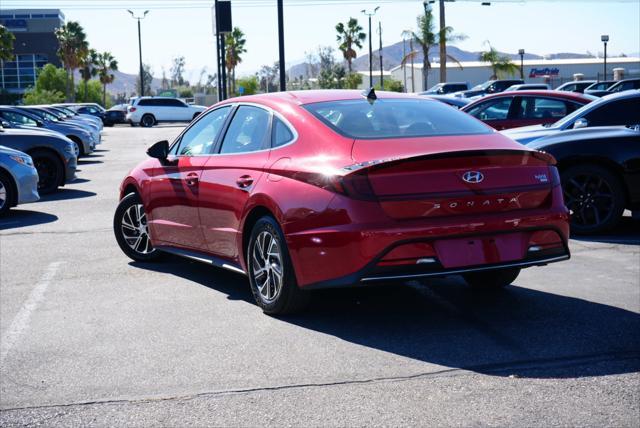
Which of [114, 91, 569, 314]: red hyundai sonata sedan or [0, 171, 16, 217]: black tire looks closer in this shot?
[114, 91, 569, 314]: red hyundai sonata sedan

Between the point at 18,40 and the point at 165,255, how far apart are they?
11012cm

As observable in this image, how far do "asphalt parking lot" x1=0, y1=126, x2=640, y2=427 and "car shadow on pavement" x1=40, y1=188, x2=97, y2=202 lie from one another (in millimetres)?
7254

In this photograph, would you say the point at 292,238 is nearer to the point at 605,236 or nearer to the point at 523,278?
the point at 523,278

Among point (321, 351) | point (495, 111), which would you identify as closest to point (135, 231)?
point (321, 351)

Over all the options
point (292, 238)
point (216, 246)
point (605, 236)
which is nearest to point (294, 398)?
point (292, 238)

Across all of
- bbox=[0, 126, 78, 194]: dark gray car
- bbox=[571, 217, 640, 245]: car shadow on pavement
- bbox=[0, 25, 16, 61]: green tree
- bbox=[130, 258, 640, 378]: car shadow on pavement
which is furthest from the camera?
bbox=[0, 25, 16, 61]: green tree

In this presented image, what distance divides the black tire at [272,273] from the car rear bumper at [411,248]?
0.16 meters

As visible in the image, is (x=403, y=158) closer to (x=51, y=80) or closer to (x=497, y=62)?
(x=497, y=62)

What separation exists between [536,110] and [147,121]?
4272 cm

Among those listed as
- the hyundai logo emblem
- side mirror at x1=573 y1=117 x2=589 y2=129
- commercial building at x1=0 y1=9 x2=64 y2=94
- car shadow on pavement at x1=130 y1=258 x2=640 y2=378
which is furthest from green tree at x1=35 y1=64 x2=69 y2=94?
the hyundai logo emblem

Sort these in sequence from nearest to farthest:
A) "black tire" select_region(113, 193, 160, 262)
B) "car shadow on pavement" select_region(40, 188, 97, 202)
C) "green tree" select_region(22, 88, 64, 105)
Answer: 1. "black tire" select_region(113, 193, 160, 262)
2. "car shadow on pavement" select_region(40, 188, 97, 202)
3. "green tree" select_region(22, 88, 64, 105)

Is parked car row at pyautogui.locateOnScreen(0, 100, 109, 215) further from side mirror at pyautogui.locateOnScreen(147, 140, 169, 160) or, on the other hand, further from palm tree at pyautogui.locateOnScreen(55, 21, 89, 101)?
palm tree at pyautogui.locateOnScreen(55, 21, 89, 101)

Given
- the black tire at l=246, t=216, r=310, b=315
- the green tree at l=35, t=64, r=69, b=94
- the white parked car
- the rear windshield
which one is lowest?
the black tire at l=246, t=216, r=310, b=315

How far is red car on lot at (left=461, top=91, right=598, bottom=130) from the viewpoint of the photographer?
14844 mm
